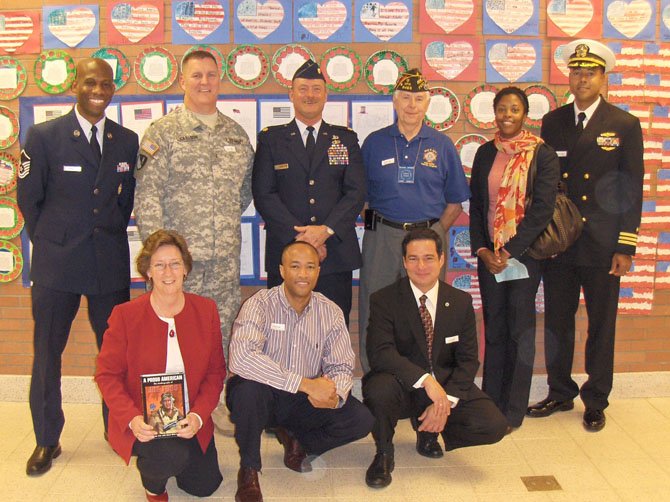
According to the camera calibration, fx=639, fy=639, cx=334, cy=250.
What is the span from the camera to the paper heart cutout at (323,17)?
12.5 feet

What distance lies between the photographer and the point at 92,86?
3.07 metres

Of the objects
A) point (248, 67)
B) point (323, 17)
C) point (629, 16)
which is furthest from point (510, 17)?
point (248, 67)

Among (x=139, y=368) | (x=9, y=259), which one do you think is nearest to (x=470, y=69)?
(x=139, y=368)

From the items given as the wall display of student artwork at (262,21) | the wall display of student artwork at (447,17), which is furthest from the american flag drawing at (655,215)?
the wall display of student artwork at (262,21)

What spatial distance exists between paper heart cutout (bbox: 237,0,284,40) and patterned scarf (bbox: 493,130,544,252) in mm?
1540

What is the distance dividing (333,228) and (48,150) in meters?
1.44

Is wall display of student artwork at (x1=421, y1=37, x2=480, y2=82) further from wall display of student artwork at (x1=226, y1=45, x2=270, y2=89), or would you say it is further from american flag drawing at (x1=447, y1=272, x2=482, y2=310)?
american flag drawing at (x1=447, y1=272, x2=482, y2=310)

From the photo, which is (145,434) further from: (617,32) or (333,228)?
(617,32)

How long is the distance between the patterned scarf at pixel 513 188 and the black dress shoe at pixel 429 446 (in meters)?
1.04

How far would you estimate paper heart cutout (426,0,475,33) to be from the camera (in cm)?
383

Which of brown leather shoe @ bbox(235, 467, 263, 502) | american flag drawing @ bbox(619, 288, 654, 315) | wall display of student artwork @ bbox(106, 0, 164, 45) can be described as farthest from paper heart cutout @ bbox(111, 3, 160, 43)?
american flag drawing @ bbox(619, 288, 654, 315)

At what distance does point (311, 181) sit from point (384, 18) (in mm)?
1198

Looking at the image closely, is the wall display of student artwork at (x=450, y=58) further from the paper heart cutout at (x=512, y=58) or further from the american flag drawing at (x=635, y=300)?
the american flag drawing at (x=635, y=300)

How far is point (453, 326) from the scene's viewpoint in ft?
10.2
